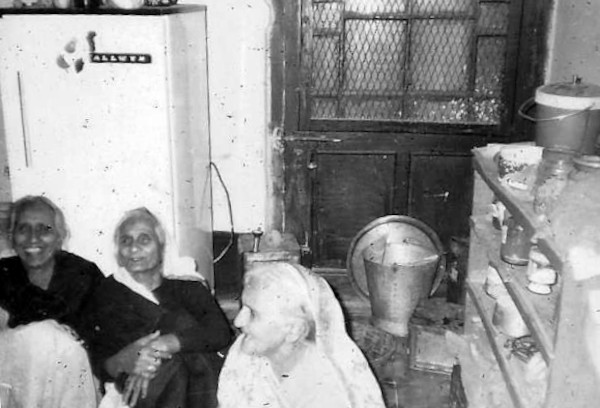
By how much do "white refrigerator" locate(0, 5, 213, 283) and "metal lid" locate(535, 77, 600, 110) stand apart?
4.32 ft

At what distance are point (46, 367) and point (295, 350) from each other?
115 centimetres

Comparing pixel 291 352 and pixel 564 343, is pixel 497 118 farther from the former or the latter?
pixel 291 352

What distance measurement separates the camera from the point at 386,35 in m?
3.37

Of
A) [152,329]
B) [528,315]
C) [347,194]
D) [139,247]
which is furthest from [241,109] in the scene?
[528,315]

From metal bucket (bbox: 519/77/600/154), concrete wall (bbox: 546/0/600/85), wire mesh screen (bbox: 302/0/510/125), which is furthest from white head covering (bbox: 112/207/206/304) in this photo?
concrete wall (bbox: 546/0/600/85)

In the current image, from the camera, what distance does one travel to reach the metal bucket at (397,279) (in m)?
3.35

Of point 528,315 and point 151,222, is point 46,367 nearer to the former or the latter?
point 151,222

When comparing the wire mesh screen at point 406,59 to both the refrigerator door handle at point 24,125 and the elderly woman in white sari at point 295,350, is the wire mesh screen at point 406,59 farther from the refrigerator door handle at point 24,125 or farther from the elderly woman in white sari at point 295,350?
the elderly woman in white sari at point 295,350

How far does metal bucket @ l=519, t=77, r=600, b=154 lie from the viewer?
81.2 inches

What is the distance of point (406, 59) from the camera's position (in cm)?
337

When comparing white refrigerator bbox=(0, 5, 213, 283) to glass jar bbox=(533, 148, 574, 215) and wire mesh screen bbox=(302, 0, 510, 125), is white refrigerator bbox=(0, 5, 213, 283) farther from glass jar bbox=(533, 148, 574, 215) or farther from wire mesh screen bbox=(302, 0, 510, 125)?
glass jar bbox=(533, 148, 574, 215)

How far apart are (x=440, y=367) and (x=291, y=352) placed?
1662mm

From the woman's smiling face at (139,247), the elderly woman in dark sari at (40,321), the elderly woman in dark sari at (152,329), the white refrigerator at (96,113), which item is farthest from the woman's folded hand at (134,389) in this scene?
the white refrigerator at (96,113)

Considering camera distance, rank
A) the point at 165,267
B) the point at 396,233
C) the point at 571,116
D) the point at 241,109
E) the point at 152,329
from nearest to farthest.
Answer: the point at 571,116
the point at 152,329
the point at 165,267
the point at 241,109
the point at 396,233
